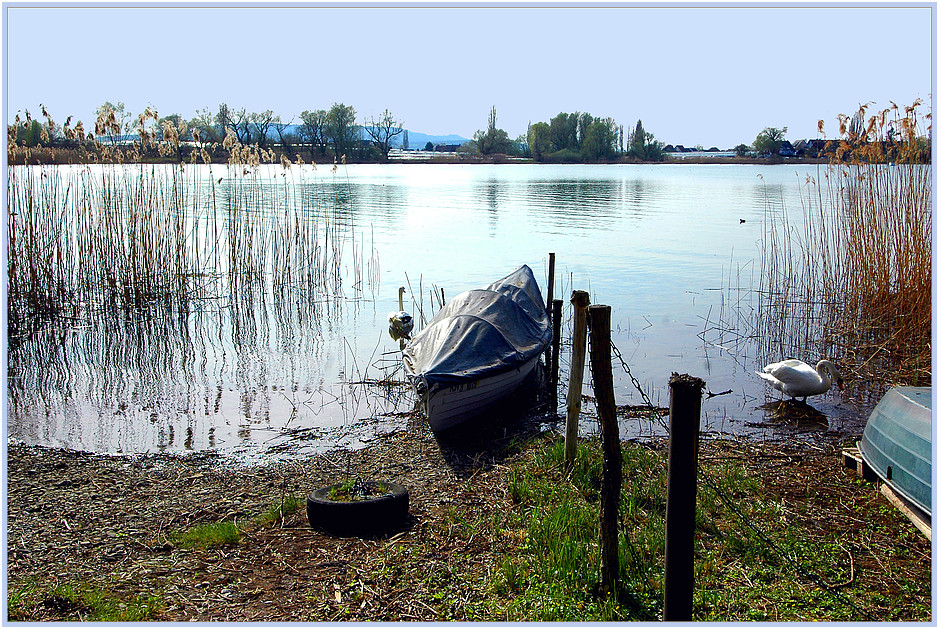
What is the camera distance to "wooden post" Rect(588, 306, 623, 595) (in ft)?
14.1

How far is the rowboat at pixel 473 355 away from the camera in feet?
26.9

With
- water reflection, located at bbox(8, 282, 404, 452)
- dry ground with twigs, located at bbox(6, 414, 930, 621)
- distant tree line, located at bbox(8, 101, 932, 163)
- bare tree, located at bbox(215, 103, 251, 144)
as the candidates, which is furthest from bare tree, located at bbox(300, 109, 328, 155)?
dry ground with twigs, located at bbox(6, 414, 930, 621)

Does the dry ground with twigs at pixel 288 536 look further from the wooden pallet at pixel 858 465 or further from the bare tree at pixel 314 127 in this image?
the bare tree at pixel 314 127

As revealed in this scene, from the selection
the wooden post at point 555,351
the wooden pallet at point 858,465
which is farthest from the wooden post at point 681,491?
the wooden post at point 555,351

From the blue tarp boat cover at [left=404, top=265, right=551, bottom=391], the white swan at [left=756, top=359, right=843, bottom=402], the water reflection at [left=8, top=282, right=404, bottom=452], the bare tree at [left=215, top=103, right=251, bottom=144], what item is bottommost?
Result: the water reflection at [left=8, top=282, right=404, bottom=452]

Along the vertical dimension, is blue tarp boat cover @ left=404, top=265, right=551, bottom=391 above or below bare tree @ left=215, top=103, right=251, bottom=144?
below

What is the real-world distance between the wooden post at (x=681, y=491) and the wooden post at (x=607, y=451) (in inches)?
26.8

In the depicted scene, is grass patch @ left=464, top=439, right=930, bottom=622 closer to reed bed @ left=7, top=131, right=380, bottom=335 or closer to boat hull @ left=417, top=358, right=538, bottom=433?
boat hull @ left=417, top=358, right=538, bottom=433

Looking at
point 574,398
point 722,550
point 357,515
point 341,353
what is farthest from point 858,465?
point 341,353

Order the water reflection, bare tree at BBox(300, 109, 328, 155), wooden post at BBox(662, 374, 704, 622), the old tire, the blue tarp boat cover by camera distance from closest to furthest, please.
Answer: wooden post at BBox(662, 374, 704, 622)
the old tire
the blue tarp boat cover
the water reflection
bare tree at BBox(300, 109, 328, 155)

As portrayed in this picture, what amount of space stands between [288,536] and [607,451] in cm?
254

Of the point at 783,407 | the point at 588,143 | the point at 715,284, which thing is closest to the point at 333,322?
the point at 783,407

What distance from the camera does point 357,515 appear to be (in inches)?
215

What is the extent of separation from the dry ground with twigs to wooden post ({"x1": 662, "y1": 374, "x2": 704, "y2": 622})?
3.70 ft
